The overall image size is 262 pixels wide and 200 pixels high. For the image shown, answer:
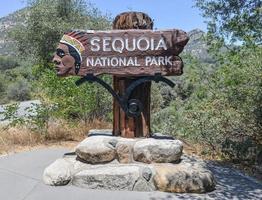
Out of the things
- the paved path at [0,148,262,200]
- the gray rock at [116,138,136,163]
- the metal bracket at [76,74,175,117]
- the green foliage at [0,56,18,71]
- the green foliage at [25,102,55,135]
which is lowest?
the paved path at [0,148,262,200]

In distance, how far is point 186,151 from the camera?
29.7 feet

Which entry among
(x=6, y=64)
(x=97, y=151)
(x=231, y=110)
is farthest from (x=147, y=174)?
(x=6, y=64)

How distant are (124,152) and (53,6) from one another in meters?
11.4

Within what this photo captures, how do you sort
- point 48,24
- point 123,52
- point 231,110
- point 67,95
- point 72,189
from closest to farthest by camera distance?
point 72,189 < point 123,52 < point 231,110 < point 67,95 < point 48,24

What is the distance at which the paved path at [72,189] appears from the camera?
5879mm

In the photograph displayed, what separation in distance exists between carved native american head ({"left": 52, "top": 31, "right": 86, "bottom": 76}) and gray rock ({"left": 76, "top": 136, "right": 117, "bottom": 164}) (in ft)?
3.94

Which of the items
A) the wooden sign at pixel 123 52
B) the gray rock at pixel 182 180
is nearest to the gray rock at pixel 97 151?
the gray rock at pixel 182 180

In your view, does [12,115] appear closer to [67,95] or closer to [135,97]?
[67,95]

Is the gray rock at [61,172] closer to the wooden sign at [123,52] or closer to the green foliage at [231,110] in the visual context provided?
the wooden sign at [123,52]

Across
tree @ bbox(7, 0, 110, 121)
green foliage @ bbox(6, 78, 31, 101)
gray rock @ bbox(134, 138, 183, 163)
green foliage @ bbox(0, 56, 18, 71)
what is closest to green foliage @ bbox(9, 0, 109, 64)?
tree @ bbox(7, 0, 110, 121)

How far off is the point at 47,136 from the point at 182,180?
172 inches

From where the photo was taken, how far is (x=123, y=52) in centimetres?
709

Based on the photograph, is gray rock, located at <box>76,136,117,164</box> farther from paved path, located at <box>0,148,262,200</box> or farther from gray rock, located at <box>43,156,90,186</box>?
paved path, located at <box>0,148,262,200</box>

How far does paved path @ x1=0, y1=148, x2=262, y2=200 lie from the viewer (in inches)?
231
